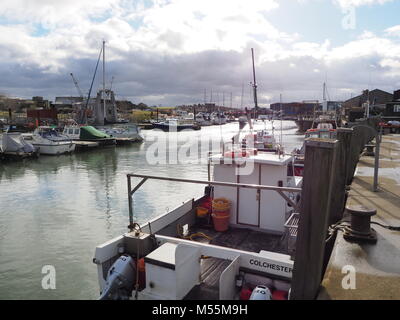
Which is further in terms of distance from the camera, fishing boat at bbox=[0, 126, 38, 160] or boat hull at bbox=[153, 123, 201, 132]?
boat hull at bbox=[153, 123, 201, 132]

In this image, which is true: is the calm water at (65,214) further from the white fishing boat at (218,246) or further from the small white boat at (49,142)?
the small white boat at (49,142)

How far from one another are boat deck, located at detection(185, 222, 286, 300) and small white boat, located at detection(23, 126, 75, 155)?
33775mm

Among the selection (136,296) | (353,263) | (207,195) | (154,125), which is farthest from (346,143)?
(154,125)

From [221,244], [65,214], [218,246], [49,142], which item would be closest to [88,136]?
[49,142]

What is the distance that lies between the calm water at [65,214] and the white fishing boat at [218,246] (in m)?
3.59

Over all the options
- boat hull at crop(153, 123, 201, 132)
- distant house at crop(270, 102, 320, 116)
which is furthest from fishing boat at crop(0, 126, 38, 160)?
distant house at crop(270, 102, 320, 116)

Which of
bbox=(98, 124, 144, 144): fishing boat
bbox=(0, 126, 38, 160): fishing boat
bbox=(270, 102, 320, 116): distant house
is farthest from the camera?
bbox=(270, 102, 320, 116): distant house

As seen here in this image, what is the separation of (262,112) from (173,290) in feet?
640

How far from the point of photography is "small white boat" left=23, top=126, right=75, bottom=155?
37594 millimetres

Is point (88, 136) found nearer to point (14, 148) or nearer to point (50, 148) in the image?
point (50, 148)

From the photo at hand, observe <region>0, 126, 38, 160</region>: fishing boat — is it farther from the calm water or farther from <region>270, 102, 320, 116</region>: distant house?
<region>270, 102, 320, 116</region>: distant house

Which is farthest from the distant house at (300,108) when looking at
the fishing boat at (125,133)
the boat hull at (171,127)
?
the fishing boat at (125,133)

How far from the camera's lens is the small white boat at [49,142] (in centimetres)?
3759

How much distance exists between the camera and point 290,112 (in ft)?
604
